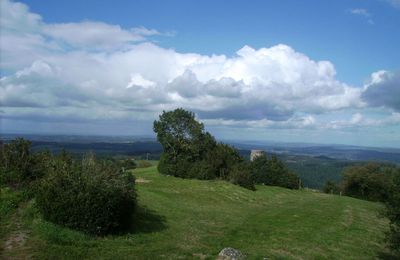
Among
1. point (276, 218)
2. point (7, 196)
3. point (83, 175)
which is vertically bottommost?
point (276, 218)

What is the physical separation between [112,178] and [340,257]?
12513 millimetres

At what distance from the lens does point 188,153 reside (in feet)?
206

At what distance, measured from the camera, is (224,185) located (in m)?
52.1

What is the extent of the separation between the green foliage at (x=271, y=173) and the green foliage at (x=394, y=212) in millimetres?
58861

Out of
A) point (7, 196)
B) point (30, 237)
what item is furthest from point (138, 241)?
point (7, 196)

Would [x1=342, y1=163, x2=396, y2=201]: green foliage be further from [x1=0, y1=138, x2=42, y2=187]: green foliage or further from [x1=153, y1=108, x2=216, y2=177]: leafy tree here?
[x1=0, y1=138, x2=42, y2=187]: green foliage

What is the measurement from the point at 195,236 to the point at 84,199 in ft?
21.6

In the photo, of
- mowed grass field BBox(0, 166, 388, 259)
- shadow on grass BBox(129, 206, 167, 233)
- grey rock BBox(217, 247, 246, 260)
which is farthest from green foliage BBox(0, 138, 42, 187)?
grey rock BBox(217, 247, 246, 260)

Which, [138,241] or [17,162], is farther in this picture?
[17,162]

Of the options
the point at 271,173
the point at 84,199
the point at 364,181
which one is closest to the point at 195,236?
the point at 84,199

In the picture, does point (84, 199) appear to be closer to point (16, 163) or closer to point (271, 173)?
point (16, 163)

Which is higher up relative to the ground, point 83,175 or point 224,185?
point 83,175

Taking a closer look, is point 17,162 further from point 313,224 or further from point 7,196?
point 313,224

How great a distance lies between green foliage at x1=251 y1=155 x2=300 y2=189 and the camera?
81000mm
